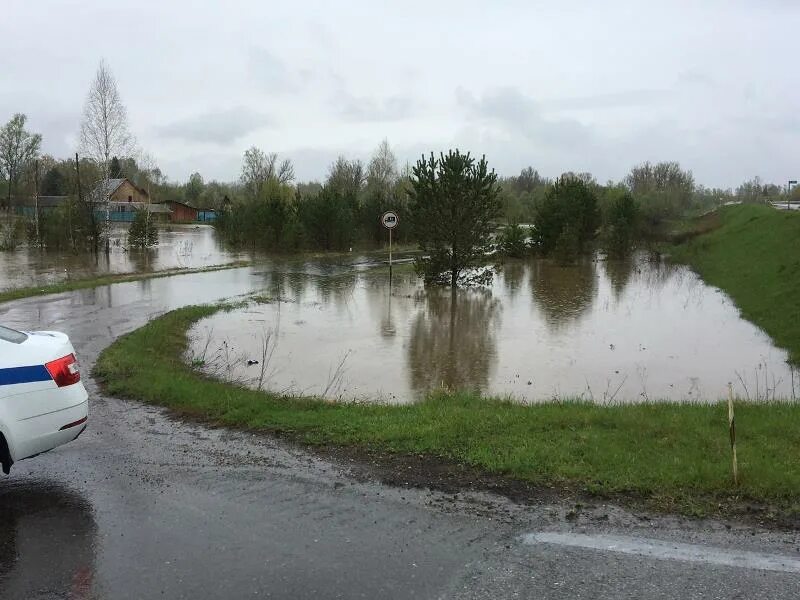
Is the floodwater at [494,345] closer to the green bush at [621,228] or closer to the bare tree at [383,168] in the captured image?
the green bush at [621,228]

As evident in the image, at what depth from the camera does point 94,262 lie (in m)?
34.8

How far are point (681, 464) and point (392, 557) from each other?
110 inches

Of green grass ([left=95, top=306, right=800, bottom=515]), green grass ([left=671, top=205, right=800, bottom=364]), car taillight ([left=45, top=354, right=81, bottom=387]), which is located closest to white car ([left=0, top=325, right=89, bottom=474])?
car taillight ([left=45, top=354, right=81, bottom=387])

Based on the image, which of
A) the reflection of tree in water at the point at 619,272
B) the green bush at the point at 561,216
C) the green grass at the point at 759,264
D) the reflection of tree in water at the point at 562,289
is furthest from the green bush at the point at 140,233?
the green grass at the point at 759,264

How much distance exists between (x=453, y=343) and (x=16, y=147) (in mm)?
86382

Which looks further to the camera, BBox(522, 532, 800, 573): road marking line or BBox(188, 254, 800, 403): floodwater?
BBox(188, 254, 800, 403): floodwater

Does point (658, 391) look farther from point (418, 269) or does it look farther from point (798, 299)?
point (418, 269)

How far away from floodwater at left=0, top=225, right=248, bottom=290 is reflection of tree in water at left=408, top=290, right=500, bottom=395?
15.2m

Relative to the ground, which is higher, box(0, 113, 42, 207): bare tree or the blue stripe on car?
box(0, 113, 42, 207): bare tree

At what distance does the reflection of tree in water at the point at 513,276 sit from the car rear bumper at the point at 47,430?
19.9 meters

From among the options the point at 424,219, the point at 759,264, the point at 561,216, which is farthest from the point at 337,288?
the point at 561,216

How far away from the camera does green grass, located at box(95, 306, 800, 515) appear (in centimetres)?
511

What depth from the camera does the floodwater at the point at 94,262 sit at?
89.9 ft

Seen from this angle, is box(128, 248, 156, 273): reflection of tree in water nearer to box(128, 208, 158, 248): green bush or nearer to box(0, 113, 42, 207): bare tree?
box(128, 208, 158, 248): green bush
